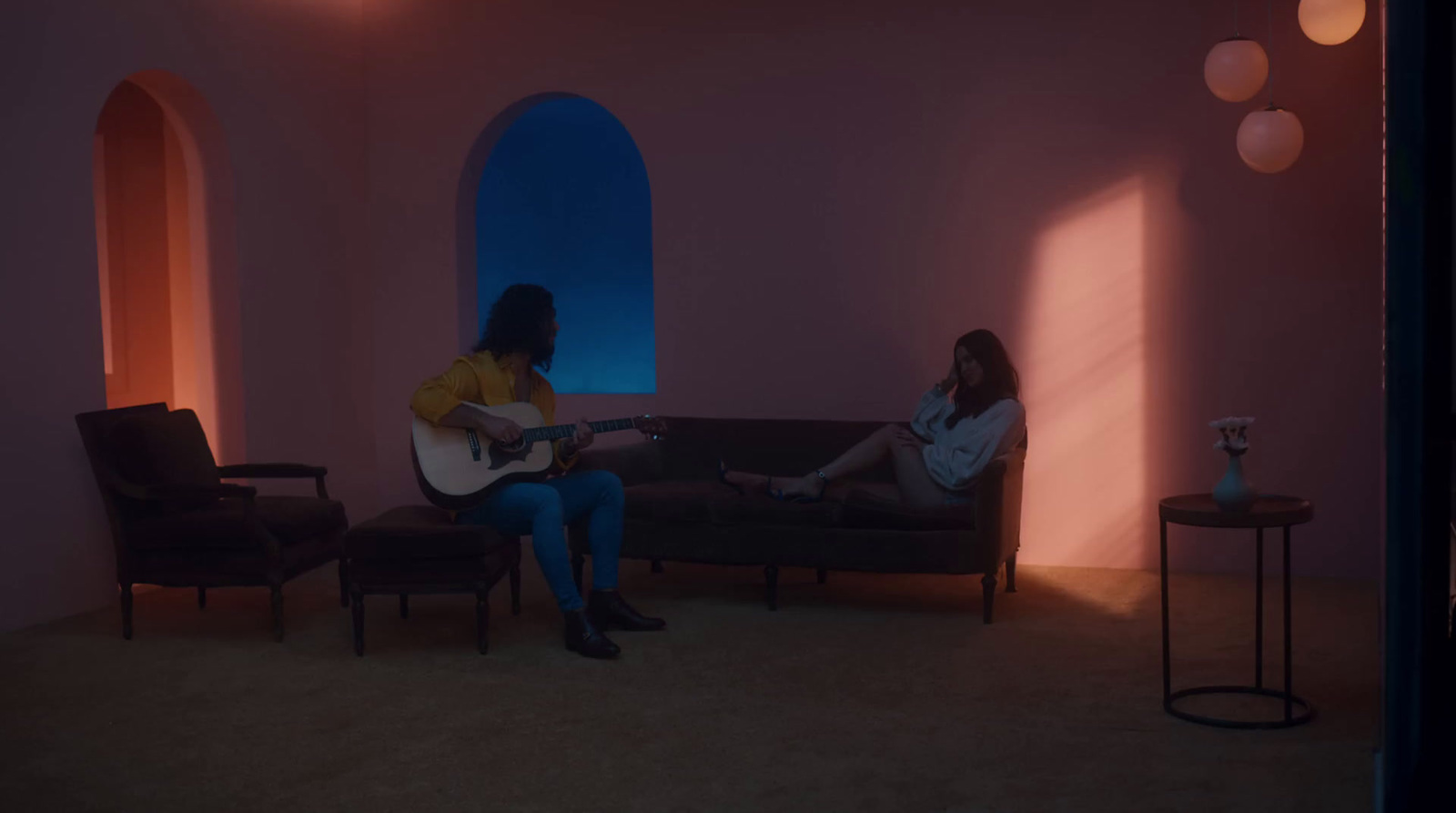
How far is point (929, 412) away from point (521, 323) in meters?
1.81

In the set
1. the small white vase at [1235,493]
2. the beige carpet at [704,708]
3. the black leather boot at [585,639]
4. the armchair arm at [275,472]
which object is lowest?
the beige carpet at [704,708]

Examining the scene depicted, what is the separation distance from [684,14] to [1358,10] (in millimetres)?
3137

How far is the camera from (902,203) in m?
6.31

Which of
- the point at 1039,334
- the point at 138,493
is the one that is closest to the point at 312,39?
the point at 138,493

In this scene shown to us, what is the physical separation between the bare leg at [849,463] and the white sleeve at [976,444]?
0.30 metres

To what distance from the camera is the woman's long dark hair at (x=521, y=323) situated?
4930mm

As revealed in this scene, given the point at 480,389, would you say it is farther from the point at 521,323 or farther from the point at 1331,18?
the point at 1331,18

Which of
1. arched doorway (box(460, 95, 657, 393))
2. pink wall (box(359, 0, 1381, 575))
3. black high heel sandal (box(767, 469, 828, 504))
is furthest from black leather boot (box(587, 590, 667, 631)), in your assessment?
arched doorway (box(460, 95, 657, 393))

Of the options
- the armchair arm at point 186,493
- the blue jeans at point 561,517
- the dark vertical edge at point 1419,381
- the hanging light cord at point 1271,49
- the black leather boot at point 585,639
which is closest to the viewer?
the dark vertical edge at point 1419,381

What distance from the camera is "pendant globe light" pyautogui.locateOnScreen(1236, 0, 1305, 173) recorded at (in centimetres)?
521

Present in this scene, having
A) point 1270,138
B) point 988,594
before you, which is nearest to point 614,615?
point 988,594

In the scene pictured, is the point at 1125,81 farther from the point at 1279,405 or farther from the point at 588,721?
the point at 588,721

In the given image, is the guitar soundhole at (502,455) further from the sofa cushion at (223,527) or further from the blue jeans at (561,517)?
the sofa cushion at (223,527)

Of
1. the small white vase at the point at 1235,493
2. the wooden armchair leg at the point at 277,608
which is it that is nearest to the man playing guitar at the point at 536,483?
the wooden armchair leg at the point at 277,608
